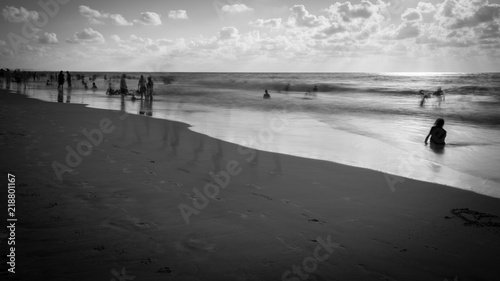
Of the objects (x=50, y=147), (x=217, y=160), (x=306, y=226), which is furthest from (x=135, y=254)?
(x=50, y=147)

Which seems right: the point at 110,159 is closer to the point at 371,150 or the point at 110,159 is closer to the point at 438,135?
the point at 371,150

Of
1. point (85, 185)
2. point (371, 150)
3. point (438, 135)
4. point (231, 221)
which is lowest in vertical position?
point (231, 221)

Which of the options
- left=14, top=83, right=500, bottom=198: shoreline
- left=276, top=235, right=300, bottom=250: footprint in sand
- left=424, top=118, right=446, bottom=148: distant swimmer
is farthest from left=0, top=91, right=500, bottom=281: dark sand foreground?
left=424, top=118, right=446, bottom=148: distant swimmer

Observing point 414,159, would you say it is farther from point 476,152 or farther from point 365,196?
point 365,196

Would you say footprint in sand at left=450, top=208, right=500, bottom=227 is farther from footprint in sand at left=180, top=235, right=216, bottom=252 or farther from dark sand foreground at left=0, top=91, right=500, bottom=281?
footprint in sand at left=180, top=235, right=216, bottom=252

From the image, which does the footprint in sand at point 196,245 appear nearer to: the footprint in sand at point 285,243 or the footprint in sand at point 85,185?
the footprint in sand at point 285,243

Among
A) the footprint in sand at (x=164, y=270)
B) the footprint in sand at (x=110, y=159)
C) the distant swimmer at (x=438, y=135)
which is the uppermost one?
the distant swimmer at (x=438, y=135)

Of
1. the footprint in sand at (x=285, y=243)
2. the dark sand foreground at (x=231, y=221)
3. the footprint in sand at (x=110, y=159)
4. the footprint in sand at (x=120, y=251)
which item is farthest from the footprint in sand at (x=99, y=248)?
the footprint in sand at (x=110, y=159)

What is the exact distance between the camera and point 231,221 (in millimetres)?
4426

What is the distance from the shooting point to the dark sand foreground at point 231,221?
11.0ft

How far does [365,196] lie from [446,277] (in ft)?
7.64

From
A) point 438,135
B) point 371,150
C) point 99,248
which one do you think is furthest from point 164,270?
point 438,135

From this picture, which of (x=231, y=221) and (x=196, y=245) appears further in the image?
(x=231, y=221)

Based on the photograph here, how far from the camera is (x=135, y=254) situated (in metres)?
3.40
